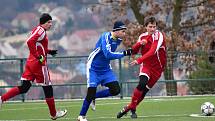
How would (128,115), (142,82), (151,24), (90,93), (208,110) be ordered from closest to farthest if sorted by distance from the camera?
(90,93)
(208,110)
(151,24)
(142,82)
(128,115)

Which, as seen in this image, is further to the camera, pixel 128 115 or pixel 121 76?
pixel 121 76

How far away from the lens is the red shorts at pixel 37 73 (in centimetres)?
1527

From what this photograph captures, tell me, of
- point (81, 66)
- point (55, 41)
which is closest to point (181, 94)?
point (81, 66)

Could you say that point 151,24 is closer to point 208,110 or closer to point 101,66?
point 101,66

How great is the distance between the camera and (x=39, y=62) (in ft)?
50.0

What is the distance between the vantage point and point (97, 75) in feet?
48.0

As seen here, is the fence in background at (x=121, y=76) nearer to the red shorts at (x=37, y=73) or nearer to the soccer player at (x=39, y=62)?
the soccer player at (x=39, y=62)

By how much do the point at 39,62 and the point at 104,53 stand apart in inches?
63.3

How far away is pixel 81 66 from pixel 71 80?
24.5 inches

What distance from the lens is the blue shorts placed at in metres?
14.5

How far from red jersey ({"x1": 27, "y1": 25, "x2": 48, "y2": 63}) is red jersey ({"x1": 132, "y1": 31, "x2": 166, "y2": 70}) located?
1690 mm

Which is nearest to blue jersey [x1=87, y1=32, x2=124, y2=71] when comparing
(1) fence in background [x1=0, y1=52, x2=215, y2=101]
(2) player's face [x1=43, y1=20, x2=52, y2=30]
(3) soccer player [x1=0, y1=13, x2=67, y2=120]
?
(3) soccer player [x1=0, y1=13, x2=67, y2=120]

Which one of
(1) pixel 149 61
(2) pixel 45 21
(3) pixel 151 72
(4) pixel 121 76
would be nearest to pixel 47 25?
(2) pixel 45 21

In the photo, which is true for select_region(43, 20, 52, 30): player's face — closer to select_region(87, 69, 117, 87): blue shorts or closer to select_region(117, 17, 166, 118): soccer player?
select_region(87, 69, 117, 87): blue shorts
